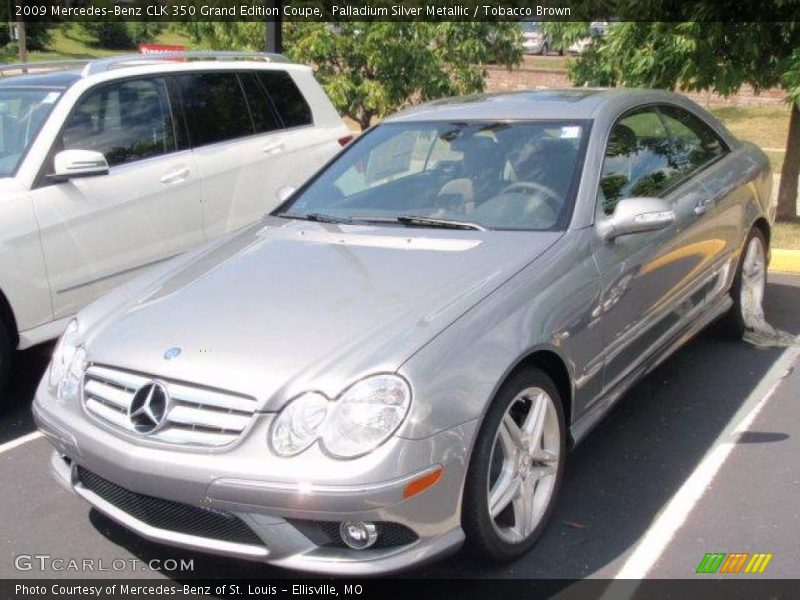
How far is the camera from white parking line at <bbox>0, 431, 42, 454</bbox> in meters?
4.41

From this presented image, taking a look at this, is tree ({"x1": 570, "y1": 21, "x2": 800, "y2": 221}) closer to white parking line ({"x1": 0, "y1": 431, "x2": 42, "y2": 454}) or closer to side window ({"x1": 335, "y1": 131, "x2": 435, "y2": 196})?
side window ({"x1": 335, "y1": 131, "x2": 435, "y2": 196})

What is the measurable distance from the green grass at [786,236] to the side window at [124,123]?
16.1 feet

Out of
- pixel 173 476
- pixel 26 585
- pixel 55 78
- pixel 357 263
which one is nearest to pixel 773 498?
pixel 357 263

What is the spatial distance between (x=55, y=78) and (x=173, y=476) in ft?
11.5

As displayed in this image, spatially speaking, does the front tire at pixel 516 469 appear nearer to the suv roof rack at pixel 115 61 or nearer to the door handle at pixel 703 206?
the door handle at pixel 703 206

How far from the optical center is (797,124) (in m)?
8.97

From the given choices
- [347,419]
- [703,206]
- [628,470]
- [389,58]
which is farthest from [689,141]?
[389,58]

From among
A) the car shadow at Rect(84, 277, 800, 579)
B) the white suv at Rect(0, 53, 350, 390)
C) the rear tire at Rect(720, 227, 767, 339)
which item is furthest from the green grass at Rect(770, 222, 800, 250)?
the white suv at Rect(0, 53, 350, 390)

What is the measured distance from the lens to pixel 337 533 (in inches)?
110

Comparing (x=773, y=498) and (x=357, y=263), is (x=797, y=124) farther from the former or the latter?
(x=357, y=263)

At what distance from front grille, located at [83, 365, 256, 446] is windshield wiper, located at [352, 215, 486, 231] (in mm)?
1427

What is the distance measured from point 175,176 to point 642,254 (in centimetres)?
301

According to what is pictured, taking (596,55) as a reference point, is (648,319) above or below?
below

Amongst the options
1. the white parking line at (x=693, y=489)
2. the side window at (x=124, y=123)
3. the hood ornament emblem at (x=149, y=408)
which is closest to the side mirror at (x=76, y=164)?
the side window at (x=124, y=123)
